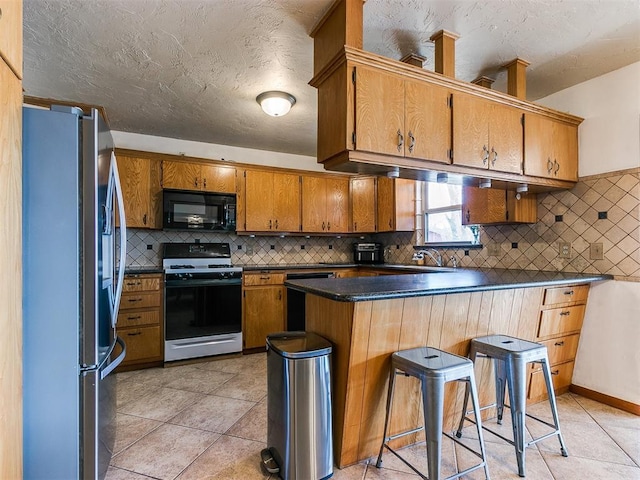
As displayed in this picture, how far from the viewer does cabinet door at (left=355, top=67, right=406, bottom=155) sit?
183 cm

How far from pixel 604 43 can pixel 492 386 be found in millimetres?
2461

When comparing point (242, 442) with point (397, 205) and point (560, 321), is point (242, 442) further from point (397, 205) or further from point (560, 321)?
point (397, 205)

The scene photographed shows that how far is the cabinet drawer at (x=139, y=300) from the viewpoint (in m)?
3.16

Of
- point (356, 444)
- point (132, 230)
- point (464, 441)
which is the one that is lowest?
point (464, 441)

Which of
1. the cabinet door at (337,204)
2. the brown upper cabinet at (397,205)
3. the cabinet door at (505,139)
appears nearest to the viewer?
the cabinet door at (505,139)

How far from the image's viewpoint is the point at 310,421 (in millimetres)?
1588

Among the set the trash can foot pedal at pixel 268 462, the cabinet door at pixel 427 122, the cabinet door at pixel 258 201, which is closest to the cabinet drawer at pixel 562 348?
the cabinet door at pixel 427 122

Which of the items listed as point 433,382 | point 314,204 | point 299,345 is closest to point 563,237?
point 433,382

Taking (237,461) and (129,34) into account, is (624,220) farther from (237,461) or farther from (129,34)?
(129,34)

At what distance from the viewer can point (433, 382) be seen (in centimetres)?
150

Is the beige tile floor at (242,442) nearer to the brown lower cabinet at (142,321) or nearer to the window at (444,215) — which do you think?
the brown lower cabinet at (142,321)

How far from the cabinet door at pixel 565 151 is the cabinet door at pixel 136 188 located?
155 inches

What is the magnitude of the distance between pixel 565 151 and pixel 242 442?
329 cm

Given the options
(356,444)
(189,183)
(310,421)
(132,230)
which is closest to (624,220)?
(356,444)
